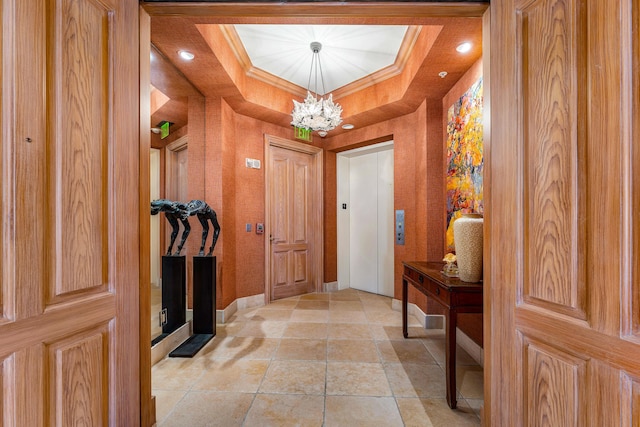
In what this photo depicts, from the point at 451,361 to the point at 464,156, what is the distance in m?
2.01

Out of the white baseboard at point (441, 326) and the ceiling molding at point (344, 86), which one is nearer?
the white baseboard at point (441, 326)

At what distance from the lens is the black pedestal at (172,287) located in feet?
9.48

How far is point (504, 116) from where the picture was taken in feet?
→ 4.41

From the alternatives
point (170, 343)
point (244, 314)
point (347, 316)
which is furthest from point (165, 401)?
point (347, 316)

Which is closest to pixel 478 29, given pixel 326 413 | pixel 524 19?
pixel 524 19

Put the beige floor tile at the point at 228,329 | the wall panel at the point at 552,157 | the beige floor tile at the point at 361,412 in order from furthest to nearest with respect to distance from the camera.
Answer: the beige floor tile at the point at 228,329
the beige floor tile at the point at 361,412
the wall panel at the point at 552,157

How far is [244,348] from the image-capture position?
9.34ft

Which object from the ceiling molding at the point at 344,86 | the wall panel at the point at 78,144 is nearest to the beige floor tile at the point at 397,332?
the wall panel at the point at 78,144

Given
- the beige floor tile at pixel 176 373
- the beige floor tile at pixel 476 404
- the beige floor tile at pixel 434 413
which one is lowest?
the beige floor tile at pixel 476 404

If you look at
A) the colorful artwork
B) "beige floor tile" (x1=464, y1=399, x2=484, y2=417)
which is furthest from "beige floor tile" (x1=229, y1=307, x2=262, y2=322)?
the colorful artwork

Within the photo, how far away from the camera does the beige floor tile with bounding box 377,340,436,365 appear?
261 cm

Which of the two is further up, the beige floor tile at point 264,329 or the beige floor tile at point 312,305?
the beige floor tile at point 264,329

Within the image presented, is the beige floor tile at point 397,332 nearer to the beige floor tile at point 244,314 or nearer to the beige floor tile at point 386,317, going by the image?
the beige floor tile at point 386,317

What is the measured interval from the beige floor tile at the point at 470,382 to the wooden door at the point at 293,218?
2.95 meters
